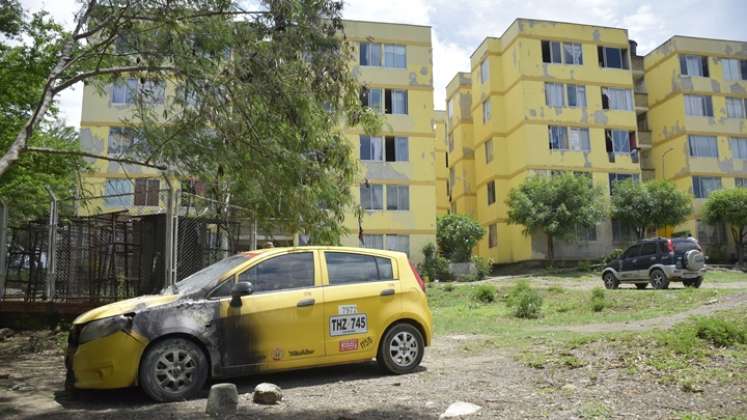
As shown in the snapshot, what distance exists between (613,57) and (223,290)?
131 ft

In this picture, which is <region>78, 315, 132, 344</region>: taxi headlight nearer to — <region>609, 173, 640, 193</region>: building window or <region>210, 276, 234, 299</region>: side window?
<region>210, 276, 234, 299</region>: side window

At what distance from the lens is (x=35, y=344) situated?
1067 cm

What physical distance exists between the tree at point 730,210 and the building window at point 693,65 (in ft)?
30.4

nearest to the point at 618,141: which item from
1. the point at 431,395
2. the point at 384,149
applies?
the point at 384,149

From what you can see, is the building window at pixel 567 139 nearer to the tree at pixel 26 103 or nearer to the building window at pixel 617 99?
the building window at pixel 617 99

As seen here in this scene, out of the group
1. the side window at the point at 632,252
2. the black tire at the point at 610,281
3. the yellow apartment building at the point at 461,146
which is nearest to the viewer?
the side window at the point at 632,252

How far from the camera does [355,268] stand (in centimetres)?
781

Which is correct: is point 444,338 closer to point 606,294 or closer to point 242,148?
point 242,148

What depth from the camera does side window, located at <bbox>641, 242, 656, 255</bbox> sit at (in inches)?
814

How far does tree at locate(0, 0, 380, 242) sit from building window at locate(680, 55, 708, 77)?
39679 millimetres

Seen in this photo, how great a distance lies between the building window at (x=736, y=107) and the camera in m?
43.2

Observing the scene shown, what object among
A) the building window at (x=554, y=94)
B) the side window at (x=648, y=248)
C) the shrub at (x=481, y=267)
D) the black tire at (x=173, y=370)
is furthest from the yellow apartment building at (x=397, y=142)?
the black tire at (x=173, y=370)

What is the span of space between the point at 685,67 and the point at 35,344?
44004mm

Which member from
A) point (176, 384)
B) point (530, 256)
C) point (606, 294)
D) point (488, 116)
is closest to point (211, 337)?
point (176, 384)
